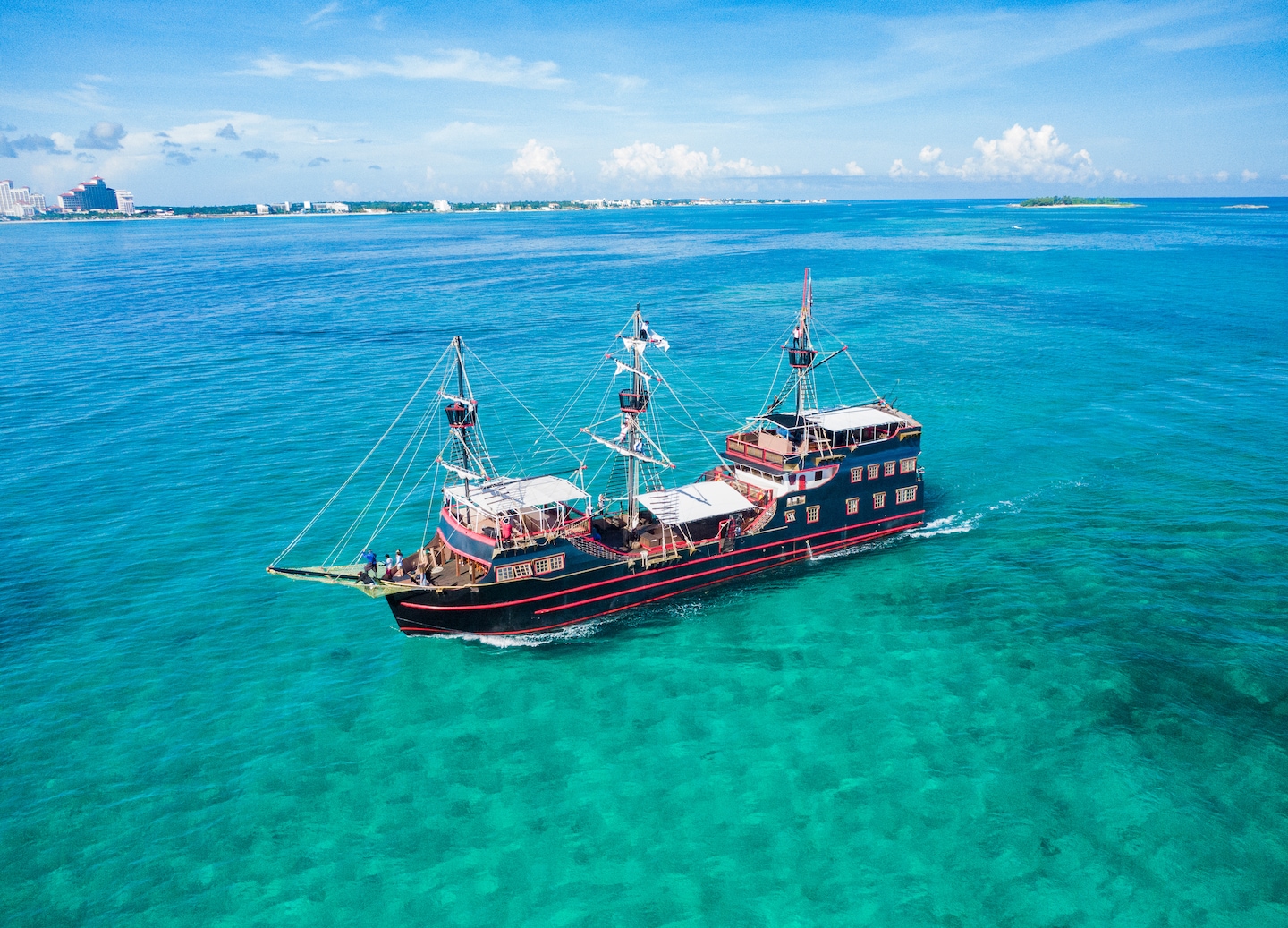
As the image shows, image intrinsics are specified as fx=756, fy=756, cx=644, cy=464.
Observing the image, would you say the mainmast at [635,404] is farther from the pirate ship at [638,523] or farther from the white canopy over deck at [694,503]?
the white canopy over deck at [694,503]

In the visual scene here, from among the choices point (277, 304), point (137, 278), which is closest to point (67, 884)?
point (277, 304)

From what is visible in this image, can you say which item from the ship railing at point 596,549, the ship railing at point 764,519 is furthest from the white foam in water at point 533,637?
the ship railing at point 764,519

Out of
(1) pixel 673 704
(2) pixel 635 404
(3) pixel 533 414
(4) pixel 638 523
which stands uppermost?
(2) pixel 635 404

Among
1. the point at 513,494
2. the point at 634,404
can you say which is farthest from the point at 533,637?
the point at 634,404

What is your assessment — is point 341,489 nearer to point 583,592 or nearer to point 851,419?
point 583,592

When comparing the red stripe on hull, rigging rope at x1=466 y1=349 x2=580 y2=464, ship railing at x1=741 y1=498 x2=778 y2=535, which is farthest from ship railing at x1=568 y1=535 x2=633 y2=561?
rigging rope at x1=466 y1=349 x2=580 y2=464

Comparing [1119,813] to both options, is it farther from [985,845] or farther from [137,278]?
[137,278]

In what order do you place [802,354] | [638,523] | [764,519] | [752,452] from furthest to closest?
[752,452] → [802,354] → [638,523] → [764,519]
